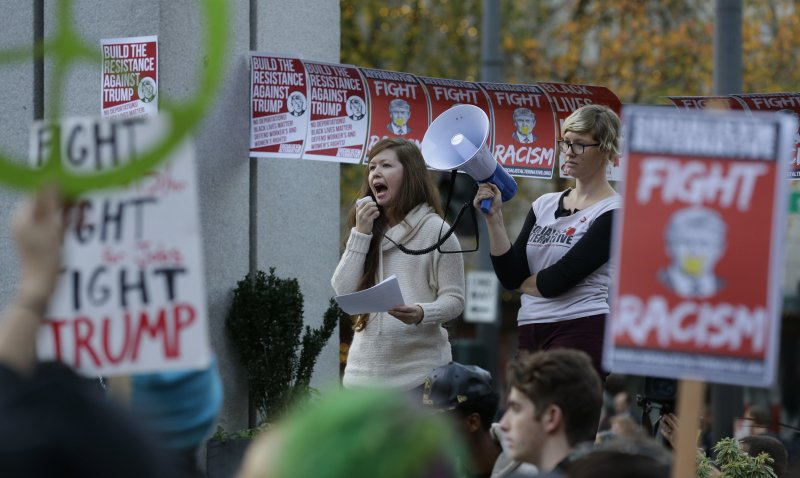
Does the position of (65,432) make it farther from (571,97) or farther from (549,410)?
(571,97)

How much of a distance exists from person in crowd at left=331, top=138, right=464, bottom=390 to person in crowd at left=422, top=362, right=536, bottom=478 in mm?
489

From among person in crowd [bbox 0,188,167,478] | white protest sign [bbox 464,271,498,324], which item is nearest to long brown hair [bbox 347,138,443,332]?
person in crowd [bbox 0,188,167,478]

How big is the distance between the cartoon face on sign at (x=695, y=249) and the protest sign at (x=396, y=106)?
464cm

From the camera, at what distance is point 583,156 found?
597cm

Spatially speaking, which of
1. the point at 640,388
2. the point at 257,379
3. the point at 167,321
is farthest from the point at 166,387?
the point at 257,379

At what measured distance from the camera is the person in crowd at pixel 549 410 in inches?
170

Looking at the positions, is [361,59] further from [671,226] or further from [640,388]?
[671,226]

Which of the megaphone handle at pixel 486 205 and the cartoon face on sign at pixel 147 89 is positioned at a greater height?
the cartoon face on sign at pixel 147 89

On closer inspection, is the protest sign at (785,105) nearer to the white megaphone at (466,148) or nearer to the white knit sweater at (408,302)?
the white megaphone at (466,148)

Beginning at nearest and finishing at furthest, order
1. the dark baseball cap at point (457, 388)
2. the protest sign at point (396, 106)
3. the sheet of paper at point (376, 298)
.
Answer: the dark baseball cap at point (457, 388), the sheet of paper at point (376, 298), the protest sign at point (396, 106)

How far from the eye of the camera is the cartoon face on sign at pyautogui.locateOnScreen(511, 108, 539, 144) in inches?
338

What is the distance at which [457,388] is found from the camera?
573 centimetres

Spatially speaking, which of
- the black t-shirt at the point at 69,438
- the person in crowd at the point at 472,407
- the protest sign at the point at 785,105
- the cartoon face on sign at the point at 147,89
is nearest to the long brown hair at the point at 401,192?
the person in crowd at the point at 472,407

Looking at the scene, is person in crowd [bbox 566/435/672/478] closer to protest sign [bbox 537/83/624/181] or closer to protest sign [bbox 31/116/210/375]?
protest sign [bbox 31/116/210/375]
